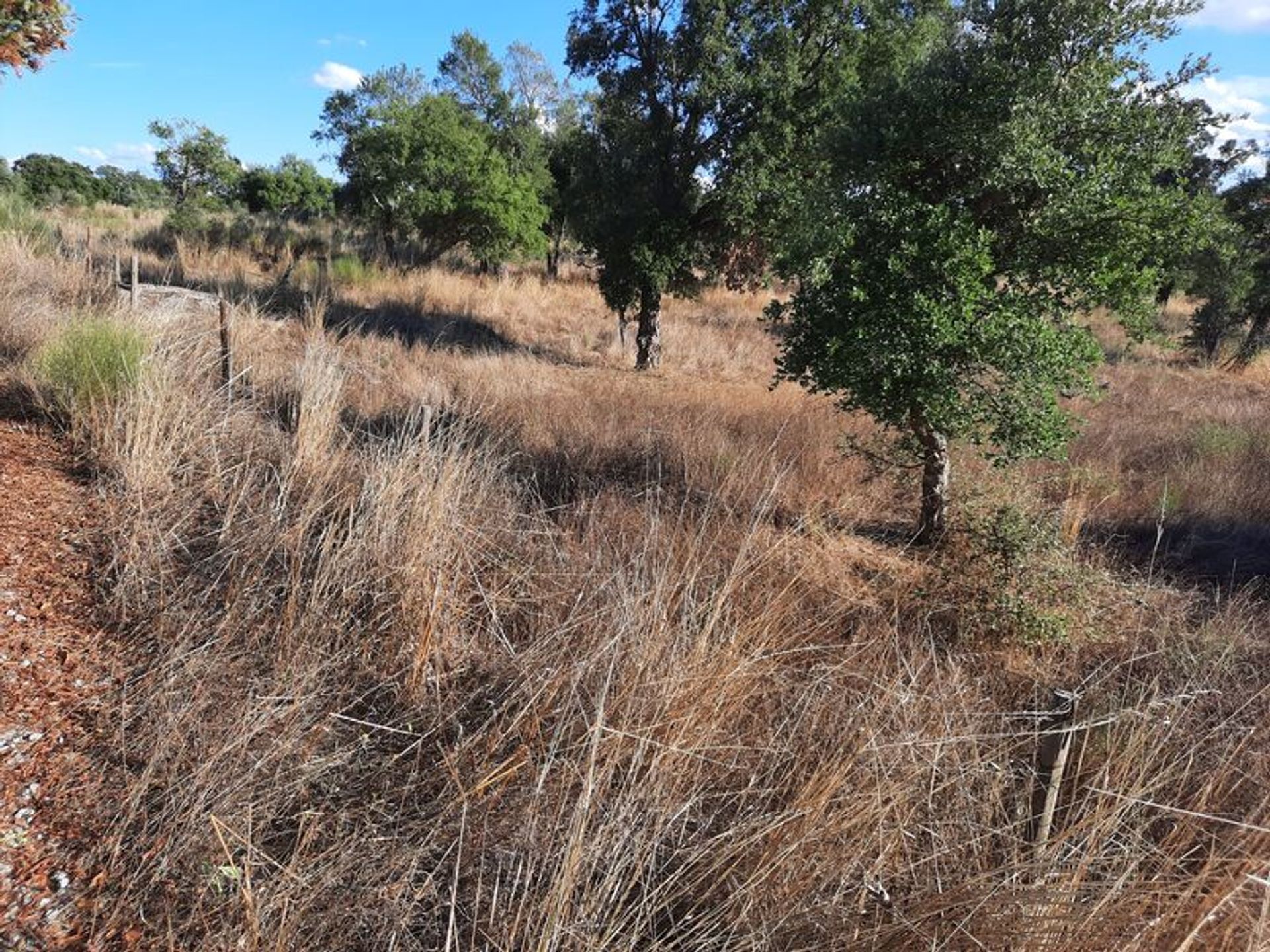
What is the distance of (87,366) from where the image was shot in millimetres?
4652

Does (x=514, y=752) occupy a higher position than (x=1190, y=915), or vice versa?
(x=1190, y=915)

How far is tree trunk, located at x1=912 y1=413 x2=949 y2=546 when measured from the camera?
5353 mm

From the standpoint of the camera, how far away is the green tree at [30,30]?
391cm

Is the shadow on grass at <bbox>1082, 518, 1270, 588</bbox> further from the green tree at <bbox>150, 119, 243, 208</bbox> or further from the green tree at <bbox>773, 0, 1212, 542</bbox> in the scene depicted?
the green tree at <bbox>150, 119, 243, 208</bbox>

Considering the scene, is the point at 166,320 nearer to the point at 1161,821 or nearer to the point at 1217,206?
the point at 1161,821

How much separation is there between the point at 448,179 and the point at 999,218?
1651 cm

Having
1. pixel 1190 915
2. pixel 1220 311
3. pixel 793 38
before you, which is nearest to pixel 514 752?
pixel 1190 915

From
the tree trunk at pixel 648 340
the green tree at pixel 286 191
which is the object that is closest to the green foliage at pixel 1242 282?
the tree trunk at pixel 648 340

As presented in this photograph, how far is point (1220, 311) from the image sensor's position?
55.0 feet

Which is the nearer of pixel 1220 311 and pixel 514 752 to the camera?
pixel 514 752

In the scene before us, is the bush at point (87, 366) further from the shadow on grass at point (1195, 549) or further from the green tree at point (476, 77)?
the green tree at point (476, 77)

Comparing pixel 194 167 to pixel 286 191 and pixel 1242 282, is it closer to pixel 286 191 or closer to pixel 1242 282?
pixel 286 191

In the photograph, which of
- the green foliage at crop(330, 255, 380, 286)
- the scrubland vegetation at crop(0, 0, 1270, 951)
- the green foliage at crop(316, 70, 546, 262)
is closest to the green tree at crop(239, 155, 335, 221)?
the green foliage at crop(316, 70, 546, 262)

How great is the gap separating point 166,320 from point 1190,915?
7653mm
